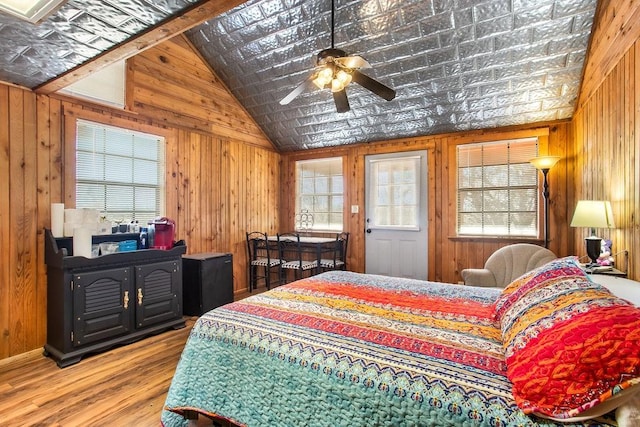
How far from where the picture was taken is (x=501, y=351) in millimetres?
1368

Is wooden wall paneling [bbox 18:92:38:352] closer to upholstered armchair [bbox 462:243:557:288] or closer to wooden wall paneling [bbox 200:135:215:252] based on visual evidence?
wooden wall paneling [bbox 200:135:215:252]

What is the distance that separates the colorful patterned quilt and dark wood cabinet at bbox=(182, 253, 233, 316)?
2011 mm

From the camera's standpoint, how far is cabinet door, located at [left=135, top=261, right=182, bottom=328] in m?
3.23

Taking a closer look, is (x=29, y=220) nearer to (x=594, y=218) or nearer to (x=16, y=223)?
(x=16, y=223)

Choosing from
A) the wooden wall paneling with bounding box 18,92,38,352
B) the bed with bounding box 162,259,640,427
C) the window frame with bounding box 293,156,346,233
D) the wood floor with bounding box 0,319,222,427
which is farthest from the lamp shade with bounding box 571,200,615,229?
the wooden wall paneling with bounding box 18,92,38,352

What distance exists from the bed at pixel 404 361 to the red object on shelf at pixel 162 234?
6.26 ft

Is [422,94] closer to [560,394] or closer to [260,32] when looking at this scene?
[260,32]

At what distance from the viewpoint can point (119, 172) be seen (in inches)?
142

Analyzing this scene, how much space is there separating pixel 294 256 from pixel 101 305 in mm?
3126

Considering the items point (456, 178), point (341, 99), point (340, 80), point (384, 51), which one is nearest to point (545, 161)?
point (456, 178)

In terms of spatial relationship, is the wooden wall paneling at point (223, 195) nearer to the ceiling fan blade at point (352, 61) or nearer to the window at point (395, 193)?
the window at point (395, 193)

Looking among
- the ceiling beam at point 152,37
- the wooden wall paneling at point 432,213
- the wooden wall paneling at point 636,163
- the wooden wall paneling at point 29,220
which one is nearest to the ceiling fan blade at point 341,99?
the ceiling beam at point 152,37

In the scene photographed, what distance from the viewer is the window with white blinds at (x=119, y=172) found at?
3.32 m

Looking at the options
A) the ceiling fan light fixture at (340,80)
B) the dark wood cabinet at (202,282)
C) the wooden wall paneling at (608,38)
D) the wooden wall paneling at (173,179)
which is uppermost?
the wooden wall paneling at (608,38)
